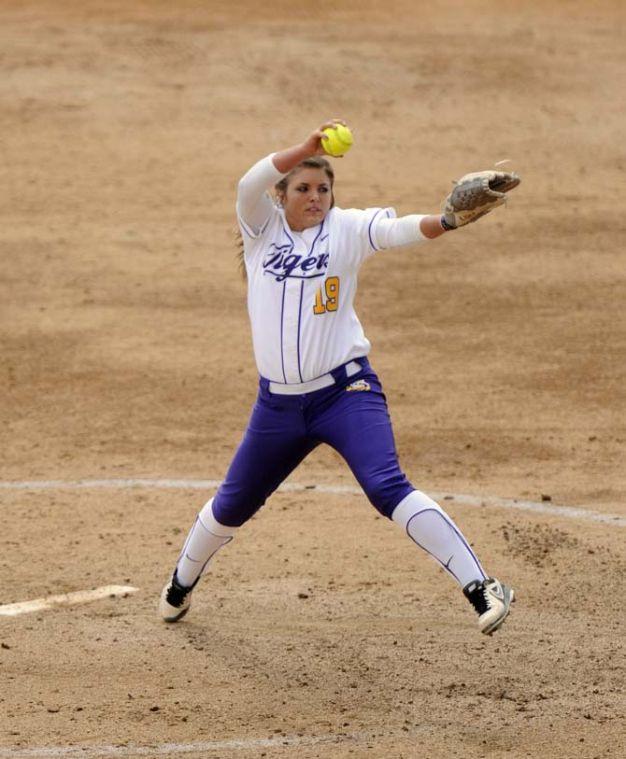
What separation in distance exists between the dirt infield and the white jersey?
1.30m

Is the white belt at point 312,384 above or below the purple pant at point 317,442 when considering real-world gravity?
above

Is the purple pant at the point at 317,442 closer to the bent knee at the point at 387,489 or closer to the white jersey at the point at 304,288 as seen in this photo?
the bent knee at the point at 387,489

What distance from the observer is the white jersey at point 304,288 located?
589 centimetres

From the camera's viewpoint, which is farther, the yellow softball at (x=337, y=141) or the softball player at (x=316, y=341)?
the softball player at (x=316, y=341)

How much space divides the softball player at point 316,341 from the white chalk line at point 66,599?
3.74 feet

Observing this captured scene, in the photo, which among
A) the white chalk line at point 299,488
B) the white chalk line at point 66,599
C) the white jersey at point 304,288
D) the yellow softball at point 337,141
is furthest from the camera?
the white chalk line at point 299,488

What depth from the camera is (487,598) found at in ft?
18.2

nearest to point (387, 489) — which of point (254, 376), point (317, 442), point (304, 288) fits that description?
point (317, 442)

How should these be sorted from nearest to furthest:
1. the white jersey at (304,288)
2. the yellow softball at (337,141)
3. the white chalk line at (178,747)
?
the white chalk line at (178,747) < the yellow softball at (337,141) < the white jersey at (304,288)

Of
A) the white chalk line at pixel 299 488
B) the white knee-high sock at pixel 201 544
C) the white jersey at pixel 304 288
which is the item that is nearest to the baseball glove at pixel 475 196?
the white jersey at pixel 304 288

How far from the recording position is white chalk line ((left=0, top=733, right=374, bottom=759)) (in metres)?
5.20

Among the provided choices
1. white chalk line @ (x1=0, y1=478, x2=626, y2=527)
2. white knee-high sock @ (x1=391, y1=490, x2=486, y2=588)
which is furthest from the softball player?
white chalk line @ (x1=0, y1=478, x2=626, y2=527)

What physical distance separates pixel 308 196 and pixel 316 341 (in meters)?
0.62

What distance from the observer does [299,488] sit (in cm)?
874
